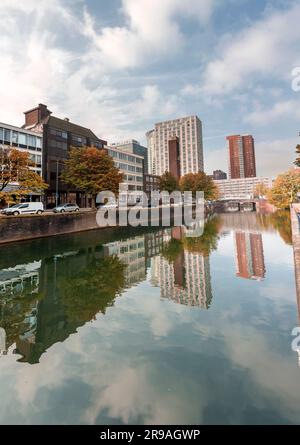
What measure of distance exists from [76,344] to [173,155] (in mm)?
154308

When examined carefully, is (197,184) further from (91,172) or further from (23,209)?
(23,209)

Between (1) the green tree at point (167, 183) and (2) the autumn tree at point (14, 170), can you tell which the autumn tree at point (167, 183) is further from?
(2) the autumn tree at point (14, 170)

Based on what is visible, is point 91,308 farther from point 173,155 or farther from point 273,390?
point 173,155

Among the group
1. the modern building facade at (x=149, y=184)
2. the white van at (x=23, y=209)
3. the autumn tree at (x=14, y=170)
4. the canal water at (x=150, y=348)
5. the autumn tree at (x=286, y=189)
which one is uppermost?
the modern building facade at (x=149, y=184)

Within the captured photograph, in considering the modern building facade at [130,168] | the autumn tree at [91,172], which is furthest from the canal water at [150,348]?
the modern building facade at [130,168]

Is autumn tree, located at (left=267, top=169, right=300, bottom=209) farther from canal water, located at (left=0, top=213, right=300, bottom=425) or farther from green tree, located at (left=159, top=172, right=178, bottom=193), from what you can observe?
canal water, located at (left=0, top=213, right=300, bottom=425)

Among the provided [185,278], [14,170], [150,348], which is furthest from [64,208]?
[150,348]

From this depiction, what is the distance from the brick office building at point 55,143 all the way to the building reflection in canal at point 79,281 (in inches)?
1361

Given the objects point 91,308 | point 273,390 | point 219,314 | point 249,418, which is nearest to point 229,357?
point 273,390

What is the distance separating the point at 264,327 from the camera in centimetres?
945

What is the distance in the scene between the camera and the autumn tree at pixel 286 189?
224 ft

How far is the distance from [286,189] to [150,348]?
75.2 metres

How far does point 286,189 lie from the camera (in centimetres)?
7144

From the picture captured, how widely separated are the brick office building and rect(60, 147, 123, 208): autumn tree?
32.9 ft
